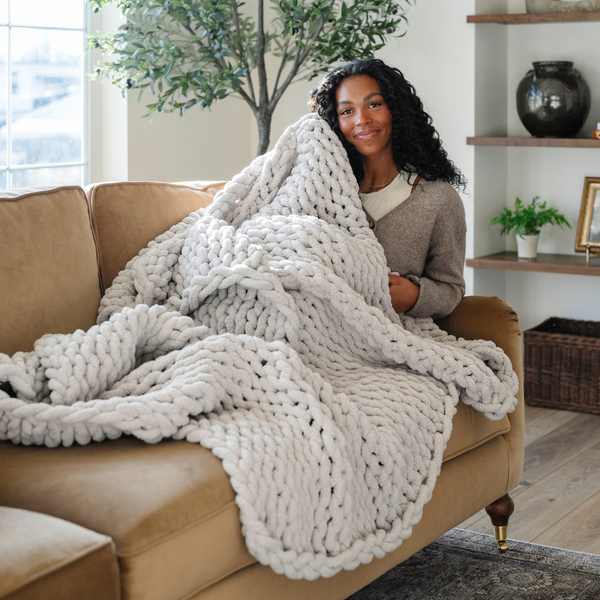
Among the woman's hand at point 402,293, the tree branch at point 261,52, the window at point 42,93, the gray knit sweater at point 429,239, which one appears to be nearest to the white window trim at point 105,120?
the window at point 42,93

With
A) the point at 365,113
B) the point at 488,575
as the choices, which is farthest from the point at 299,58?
the point at 488,575

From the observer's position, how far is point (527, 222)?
320cm

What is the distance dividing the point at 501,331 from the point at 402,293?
0.80 ft

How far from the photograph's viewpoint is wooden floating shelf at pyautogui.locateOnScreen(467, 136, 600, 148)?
298cm

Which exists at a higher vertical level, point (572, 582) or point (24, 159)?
point (24, 159)

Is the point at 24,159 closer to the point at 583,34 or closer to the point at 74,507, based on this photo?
the point at 74,507

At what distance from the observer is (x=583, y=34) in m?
3.17

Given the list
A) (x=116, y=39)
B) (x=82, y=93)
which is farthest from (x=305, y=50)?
(x=82, y=93)

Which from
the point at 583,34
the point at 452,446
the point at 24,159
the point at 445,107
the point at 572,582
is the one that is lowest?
the point at 572,582

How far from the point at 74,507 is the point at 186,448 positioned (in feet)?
0.64

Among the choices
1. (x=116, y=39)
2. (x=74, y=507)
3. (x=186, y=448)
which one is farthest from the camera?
(x=116, y=39)

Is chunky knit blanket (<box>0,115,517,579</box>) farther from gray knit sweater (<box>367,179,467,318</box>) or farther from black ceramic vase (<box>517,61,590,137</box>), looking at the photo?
black ceramic vase (<box>517,61,590,137</box>)

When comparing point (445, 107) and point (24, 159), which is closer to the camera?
point (24, 159)

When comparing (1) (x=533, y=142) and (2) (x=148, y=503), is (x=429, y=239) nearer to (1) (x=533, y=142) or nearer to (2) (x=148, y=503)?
(2) (x=148, y=503)
